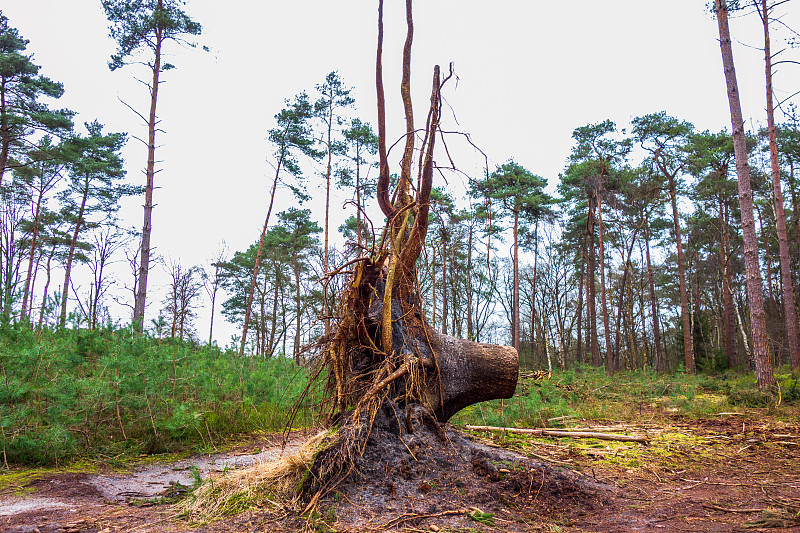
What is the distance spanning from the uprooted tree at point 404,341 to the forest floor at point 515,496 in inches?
25.4

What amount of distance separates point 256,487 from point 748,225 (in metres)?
10.4

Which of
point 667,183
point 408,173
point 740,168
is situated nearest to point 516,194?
point 667,183

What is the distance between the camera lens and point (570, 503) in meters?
3.12

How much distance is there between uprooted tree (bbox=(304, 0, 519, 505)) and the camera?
3893mm

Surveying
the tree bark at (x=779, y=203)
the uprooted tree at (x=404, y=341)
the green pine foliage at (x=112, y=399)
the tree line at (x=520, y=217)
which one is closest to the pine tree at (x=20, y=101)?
the tree line at (x=520, y=217)

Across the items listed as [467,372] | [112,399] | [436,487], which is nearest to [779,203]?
[467,372]

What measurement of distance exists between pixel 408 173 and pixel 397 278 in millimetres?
1112

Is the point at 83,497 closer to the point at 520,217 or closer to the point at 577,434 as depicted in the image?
the point at 577,434

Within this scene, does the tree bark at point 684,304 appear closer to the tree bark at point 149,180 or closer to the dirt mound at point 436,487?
the dirt mound at point 436,487

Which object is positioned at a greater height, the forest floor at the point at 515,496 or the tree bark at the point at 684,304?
the tree bark at the point at 684,304

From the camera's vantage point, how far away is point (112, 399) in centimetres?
541

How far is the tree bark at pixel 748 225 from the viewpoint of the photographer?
855 centimetres

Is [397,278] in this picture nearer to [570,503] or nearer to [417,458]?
[417,458]

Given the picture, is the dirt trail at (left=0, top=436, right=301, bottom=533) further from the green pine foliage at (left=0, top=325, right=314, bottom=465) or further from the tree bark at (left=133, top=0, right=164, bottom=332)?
the tree bark at (left=133, top=0, right=164, bottom=332)
